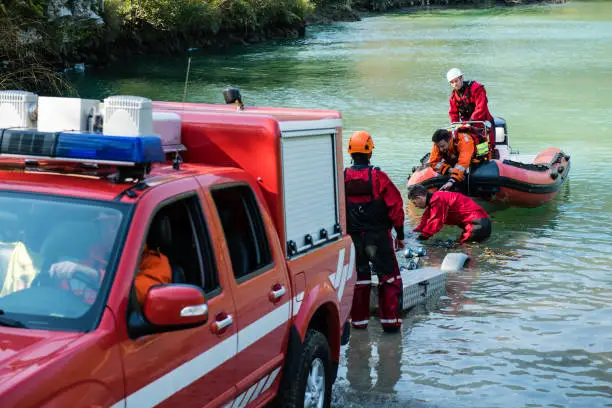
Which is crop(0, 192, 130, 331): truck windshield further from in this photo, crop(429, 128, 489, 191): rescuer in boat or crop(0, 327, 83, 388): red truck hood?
crop(429, 128, 489, 191): rescuer in boat

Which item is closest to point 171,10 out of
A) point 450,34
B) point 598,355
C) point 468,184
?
point 450,34

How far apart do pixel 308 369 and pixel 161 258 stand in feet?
5.34

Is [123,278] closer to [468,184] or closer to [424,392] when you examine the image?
[424,392]

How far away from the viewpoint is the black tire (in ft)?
19.4

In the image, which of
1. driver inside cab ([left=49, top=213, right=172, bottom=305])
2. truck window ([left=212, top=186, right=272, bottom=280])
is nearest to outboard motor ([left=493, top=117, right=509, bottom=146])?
truck window ([left=212, top=186, right=272, bottom=280])

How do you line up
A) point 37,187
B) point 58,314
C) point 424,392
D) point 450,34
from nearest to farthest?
point 58,314, point 37,187, point 424,392, point 450,34

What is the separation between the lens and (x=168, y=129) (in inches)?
228

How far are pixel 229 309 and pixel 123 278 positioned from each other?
91 centimetres

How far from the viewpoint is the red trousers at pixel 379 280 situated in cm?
923

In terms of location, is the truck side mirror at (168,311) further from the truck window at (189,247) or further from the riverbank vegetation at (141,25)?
the riverbank vegetation at (141,25)

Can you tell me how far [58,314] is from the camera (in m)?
4.17

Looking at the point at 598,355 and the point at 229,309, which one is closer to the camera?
the point at 229,309

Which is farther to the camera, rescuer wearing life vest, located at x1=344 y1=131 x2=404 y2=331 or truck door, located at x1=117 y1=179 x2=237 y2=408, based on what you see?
rescuer wearing life vest, located at x1=344 y1=131 x2=404 y2=331

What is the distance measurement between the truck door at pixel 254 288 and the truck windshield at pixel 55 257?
0.90m
